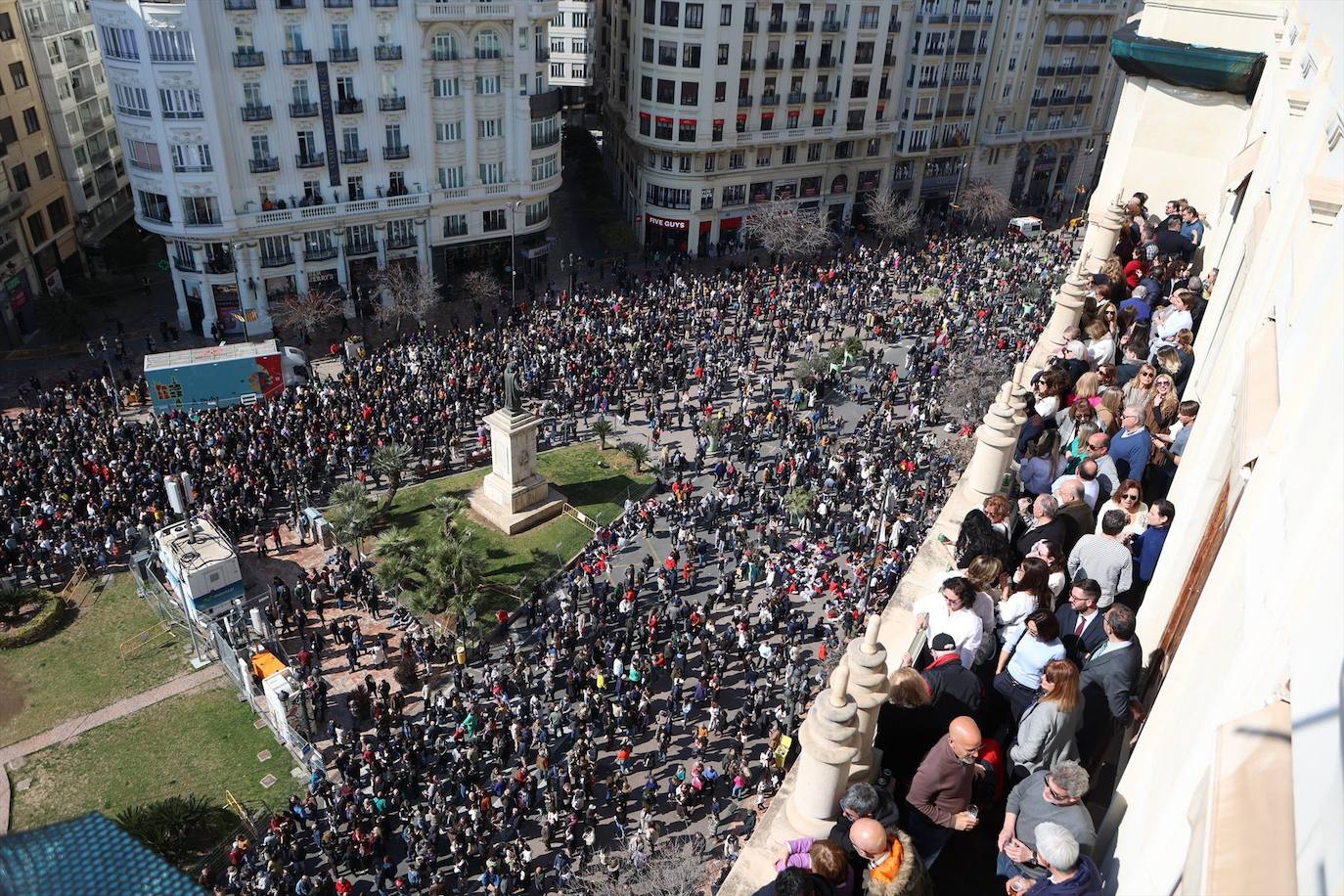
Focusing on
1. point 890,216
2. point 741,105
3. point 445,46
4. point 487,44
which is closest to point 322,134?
point 445,46

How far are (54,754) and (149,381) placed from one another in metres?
16.7

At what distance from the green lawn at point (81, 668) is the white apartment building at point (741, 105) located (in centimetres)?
4103

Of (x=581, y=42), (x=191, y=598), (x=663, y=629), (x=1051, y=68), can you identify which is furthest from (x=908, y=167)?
(x=191, y=598)

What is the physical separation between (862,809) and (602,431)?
30.9m

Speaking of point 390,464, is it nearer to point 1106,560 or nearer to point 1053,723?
point 1106,560

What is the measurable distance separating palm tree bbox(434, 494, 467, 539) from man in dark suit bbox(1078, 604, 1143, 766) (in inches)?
949

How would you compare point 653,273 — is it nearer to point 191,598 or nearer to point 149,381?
point 149,381

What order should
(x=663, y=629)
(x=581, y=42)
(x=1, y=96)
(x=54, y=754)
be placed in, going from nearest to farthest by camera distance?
1. (x=54, y=754)
2. (x=663, y=629)
3. (x=1, y=96)
4. (x=581, y=42)

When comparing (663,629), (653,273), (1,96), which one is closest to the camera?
(663,629)

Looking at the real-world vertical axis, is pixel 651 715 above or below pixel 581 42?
below

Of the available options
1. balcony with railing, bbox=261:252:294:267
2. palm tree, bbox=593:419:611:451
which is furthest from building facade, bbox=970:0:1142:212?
balcony with railing, bbox=261:252:294:267

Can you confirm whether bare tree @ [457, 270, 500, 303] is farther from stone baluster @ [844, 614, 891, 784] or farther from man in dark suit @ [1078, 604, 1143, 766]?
man in dark suit @ [1078, 604, 1143, 766]

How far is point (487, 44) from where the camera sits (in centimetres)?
4878

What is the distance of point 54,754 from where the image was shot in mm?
24391
